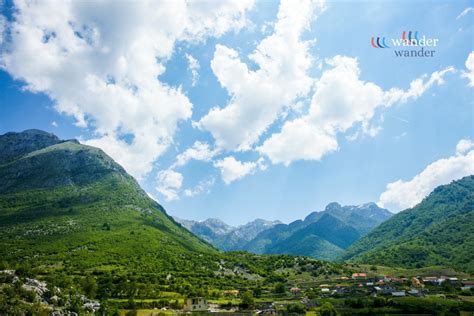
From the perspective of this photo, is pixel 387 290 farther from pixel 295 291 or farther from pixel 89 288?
pixel 89 288

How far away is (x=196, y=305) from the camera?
334 feet

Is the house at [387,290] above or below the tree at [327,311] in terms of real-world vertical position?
above

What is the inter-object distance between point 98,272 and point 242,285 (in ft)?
196

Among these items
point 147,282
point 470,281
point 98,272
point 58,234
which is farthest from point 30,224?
point 470,281

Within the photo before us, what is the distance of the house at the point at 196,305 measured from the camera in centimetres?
9931

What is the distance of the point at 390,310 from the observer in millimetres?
95188

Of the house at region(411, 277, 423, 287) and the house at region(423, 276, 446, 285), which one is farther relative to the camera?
the house at region(423, 276, 446, 285)

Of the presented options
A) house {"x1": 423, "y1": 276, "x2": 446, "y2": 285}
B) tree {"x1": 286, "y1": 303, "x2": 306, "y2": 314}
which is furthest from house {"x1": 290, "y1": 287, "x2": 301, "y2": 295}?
house {"x1": 423, "y1": 276, "x2": 446, "y2": 285}

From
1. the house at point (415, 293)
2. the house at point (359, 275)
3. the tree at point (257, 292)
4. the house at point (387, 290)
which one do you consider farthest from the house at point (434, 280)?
the tree at point (257, 292)

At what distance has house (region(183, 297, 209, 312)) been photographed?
99312 mm

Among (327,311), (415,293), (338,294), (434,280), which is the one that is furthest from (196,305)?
(434,280)

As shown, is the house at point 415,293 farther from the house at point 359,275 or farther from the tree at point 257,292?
the tree at point 257,292

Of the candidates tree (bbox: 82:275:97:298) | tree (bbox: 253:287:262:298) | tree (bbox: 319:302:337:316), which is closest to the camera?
tree (bbox: 319:302:337:316)

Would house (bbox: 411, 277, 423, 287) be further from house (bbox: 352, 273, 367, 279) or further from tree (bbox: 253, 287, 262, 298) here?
tree (bbox: 253, 287, 262, 298)
